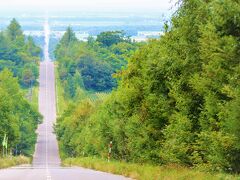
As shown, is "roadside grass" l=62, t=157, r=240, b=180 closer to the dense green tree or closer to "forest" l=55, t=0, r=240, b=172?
"forest" l=55, t=0, r=240, b=172

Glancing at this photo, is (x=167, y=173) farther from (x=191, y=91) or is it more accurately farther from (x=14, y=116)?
(x=14, y=116)

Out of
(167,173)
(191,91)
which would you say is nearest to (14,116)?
(191,91)

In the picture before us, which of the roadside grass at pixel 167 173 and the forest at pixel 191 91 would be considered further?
the forest at pixel 191 91

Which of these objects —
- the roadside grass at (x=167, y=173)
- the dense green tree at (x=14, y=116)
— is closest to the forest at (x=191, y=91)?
the roadside grass at (x=167, y=173)

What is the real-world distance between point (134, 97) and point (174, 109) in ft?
18.9

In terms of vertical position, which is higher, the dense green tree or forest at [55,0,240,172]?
forest at [55,0,240,172]

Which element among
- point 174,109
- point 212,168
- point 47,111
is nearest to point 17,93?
point 47,111

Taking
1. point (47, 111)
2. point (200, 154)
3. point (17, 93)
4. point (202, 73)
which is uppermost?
point (202, 73)

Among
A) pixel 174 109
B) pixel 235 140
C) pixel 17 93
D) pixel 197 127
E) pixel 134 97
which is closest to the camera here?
pixel 235 140

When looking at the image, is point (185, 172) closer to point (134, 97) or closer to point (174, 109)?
point (174, 109)

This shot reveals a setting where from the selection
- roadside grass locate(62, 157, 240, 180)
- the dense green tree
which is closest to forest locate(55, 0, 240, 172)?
roadside grass locate(62, 157, 240, 180)

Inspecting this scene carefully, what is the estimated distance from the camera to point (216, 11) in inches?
971

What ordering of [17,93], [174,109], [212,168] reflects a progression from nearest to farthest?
[212,168] → [174,109] → [17,93]

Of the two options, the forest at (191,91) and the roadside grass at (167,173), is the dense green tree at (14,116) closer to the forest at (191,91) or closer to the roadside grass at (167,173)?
the forest at (191,91)
